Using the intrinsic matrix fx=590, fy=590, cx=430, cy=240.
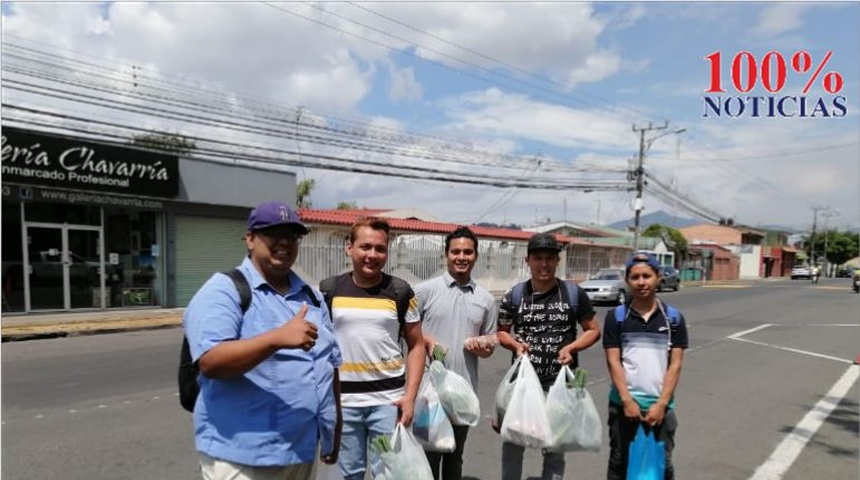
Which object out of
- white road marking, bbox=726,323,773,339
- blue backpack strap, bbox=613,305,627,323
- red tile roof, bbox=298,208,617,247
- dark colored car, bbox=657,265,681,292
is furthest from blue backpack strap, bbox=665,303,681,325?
dark colored car, bbox=657,265,681,292

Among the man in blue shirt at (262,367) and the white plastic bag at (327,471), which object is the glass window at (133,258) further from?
the man in blue shirt at (262,367)

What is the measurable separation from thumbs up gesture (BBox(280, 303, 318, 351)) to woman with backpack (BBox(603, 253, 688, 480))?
78.6 inches

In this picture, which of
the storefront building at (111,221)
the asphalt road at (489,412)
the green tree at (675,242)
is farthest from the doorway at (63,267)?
the green tree at (675,242)

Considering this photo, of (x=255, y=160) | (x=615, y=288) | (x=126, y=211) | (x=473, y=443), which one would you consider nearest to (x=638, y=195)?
(x=615, y=288)

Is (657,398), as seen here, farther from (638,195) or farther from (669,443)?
(638,195)

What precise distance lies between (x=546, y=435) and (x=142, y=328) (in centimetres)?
1196

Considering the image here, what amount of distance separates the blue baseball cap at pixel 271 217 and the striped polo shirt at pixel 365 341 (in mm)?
822

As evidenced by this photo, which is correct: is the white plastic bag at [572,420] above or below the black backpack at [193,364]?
below

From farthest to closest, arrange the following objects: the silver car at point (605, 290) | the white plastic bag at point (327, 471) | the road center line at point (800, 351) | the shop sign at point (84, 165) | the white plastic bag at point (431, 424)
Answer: the silver car at point (605, 290)
the shop sign at point (84, 165)
the road center line at point (800, 351)
the white plastic bag at point (431, 424)
the white plastic bag at point (327, 471)

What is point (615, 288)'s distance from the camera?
69.9 ft

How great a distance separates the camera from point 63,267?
14.6 meters

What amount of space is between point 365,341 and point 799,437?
458cm

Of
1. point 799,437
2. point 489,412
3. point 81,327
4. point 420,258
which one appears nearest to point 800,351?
point 799,437

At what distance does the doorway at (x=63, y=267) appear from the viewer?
46.1 ft
